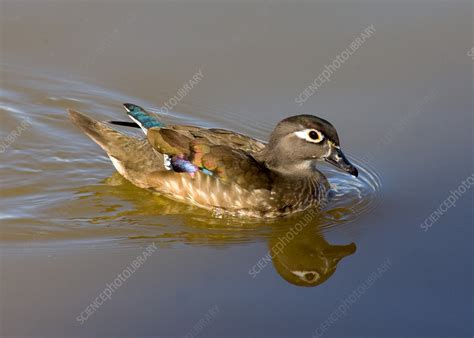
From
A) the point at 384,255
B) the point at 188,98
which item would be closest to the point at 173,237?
the point at 384,255

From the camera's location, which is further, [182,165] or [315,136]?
[182,165]

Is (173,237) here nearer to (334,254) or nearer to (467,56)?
(334,254)

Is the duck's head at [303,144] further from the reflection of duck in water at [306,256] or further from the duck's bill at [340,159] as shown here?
the reflection of duck in water at [306,256]

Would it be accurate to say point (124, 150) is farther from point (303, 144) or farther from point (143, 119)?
point (303, 144)

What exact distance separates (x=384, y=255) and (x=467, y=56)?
4.37m

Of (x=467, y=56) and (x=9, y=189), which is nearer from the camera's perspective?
(x=9, y=189)

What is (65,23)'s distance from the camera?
479 inches

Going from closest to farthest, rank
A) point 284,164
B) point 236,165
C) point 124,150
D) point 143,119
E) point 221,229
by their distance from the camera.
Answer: point 221,229, point 236,165, point 284,164, point 143,119, point 124,150

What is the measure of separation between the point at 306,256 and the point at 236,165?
122cm

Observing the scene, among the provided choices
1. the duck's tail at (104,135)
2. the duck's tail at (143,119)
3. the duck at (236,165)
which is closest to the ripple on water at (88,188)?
the duck at (236,165)

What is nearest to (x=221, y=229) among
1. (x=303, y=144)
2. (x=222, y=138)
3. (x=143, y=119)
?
(x=222, y=138)

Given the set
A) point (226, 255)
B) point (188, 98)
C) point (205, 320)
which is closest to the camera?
point (205, 320)

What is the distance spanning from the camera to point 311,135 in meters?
9.33

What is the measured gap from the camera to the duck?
9.32 metres
